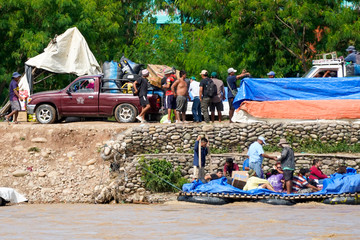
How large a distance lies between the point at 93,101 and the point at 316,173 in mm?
7456

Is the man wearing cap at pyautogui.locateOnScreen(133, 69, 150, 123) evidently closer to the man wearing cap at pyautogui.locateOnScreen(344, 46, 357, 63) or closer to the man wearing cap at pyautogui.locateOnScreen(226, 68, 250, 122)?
the man wearing cap at pyautogui.locateOnScreen(226, 68, 250, 122)

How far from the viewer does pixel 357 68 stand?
22.6 meters

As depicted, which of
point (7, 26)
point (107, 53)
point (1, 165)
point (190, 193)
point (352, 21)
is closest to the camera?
point (190, 193)

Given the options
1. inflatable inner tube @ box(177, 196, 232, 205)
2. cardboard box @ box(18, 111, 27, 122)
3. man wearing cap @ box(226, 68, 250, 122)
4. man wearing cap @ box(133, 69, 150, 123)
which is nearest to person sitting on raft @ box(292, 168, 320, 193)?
inflatable inner tube @ box(177, 196, 232, 205)

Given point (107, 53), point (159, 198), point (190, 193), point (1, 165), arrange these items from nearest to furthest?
point (190, 193) < point (159, 198) < point (1, 165) < point (107, 53)

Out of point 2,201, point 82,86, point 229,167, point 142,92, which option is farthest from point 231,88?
point 2,201

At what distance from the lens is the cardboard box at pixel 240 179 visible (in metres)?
18.7

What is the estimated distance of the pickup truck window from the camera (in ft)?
76.3

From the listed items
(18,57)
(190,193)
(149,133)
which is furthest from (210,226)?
(18,57)

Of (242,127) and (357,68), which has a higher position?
(357,68)

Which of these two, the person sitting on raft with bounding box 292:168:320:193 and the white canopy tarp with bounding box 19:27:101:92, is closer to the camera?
the person sitting on raft with bounding box 292:168:320:193

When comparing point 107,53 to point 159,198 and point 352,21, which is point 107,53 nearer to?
point 352,21

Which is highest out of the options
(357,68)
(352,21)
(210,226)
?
(352,21)

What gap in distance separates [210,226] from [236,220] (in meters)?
0.97
